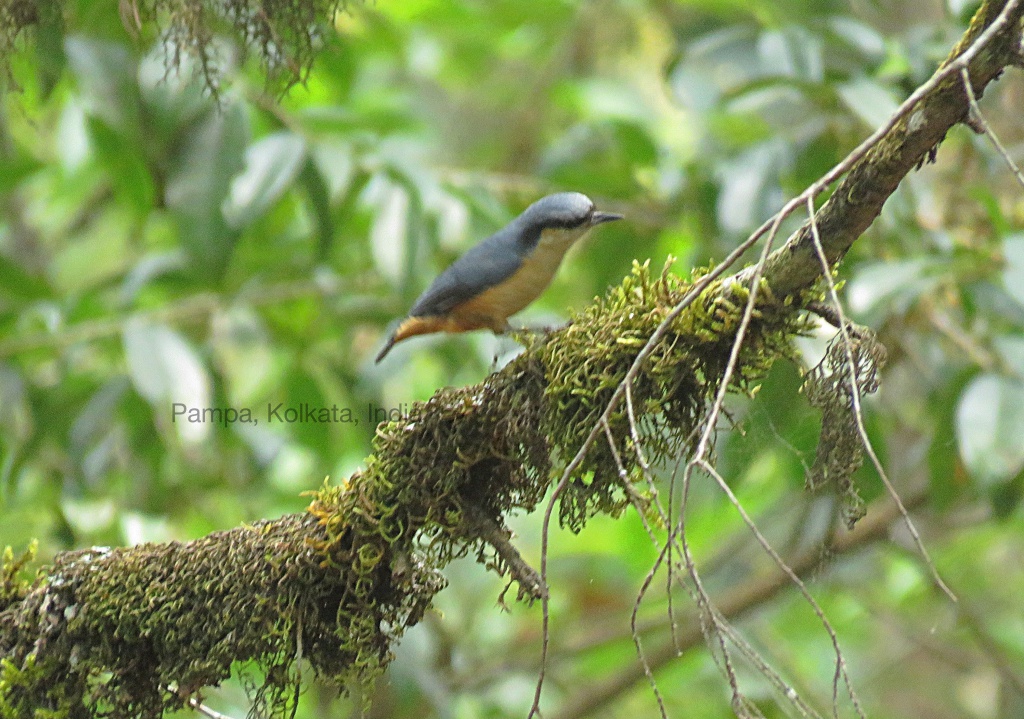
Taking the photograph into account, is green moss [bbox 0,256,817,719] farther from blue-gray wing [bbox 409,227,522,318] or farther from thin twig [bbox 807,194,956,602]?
blue-gray wing [bbox 409,227,522,318]

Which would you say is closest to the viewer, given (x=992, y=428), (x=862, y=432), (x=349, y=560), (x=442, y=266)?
(x=862, y=432)

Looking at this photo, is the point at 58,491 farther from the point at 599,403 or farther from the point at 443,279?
the point at 599,403

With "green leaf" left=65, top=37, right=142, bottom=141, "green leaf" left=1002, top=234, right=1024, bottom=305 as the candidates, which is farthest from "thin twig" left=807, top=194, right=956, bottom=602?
"green leaf" left=65, top=37, right=142, bottom=141

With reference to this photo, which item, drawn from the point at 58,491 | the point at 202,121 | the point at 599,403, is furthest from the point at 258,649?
the point at 58,491

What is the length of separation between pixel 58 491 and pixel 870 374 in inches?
127

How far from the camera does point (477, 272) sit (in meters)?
2.94

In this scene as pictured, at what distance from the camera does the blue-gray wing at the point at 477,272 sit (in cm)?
291

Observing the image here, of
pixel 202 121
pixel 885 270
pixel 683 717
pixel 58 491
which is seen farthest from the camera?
pixel 683 717

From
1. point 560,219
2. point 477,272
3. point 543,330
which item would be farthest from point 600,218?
point 543,330

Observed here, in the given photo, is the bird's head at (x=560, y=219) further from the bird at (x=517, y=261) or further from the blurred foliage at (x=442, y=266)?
the blurred foliage at (x=442, y=266)

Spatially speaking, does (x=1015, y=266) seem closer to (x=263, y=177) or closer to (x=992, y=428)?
(x=992, y=428)

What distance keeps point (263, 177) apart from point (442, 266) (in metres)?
1.17

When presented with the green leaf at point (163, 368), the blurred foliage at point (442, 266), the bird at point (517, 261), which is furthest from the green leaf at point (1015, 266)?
the green leaf at point (163, 368)

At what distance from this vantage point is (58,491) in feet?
12.7
